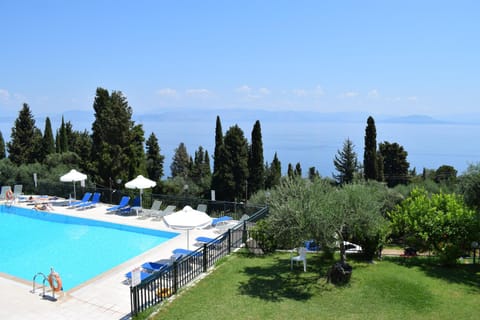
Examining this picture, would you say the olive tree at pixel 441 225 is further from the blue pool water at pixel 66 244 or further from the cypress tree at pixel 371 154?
the cypress tree at pixel 371 154

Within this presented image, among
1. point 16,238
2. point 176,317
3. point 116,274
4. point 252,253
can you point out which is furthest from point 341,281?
point 16,238

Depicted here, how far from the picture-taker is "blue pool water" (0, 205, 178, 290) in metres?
13.5

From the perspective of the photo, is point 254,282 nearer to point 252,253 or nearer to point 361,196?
point 252,253

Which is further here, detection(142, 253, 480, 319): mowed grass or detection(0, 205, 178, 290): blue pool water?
detection(0, 205, 178, 290): blue pool water

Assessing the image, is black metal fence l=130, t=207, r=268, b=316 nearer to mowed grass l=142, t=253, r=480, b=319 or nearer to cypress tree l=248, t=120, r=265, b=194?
mowed grass l=142, t=253, r=480, b=319

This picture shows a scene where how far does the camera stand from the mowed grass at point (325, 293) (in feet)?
27.2

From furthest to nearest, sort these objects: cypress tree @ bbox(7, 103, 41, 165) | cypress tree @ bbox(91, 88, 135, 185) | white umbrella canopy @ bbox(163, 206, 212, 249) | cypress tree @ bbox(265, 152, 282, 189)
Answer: cypress tree @ bbox(265, 152, 282, 189)
cypress tree @ bbox(7, 103, 41, 165)
cypress tree @ bbox(91, 88, 135, 185)
white umbrella canopy @ bbox(163, 206, 212, 249)

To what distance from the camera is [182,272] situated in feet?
33.3

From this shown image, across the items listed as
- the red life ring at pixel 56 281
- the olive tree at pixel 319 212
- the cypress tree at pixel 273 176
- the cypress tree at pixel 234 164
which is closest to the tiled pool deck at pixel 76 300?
the red life ring at pixel 56 281

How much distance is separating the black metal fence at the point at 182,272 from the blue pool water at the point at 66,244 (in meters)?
4.07

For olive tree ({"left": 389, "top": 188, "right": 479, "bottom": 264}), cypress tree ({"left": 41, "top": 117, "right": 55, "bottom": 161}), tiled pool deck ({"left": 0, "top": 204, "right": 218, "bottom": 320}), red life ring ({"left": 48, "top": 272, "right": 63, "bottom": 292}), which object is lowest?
tiled pool deck ({"left": 0, "top": 204, "right": 218, "bottom": 320})

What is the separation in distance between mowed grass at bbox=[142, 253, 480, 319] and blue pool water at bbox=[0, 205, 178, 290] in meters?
5.33

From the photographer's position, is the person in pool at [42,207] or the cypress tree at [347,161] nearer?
the person in pool at [42,207]

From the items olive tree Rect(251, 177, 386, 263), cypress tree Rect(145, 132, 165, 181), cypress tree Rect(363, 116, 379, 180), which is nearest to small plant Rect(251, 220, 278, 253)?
olive tree Rect(251, 177, 386, 263)
